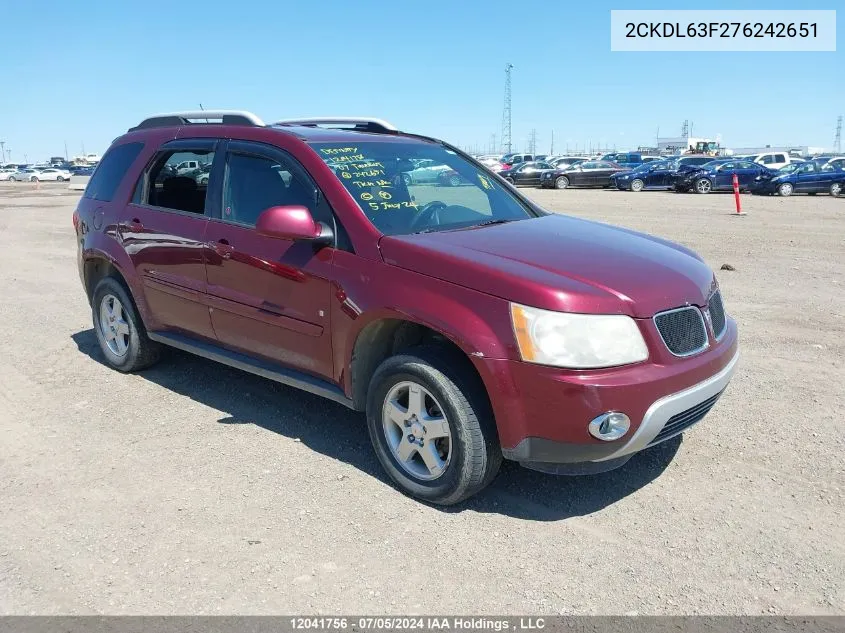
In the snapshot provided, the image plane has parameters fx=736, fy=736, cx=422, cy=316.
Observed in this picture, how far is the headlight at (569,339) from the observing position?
324 cm

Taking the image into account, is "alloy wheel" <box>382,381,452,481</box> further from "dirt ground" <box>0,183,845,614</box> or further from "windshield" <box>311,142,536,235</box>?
"windshield" <box>311,142,536,235</box>

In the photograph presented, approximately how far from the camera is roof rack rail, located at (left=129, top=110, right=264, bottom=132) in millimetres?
4836

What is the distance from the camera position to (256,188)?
4.59m

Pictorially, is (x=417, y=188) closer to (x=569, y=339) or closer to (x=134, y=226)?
(x=569, y=339)

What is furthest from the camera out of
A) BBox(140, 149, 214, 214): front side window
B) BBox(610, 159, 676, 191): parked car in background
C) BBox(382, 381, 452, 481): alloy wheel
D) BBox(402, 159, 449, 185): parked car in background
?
BBox(610, 159, 676, 191): parked car in background

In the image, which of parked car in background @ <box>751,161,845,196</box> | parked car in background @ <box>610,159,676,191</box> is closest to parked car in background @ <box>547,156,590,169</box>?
parked car in background @ <box>610,159,676,191</box>

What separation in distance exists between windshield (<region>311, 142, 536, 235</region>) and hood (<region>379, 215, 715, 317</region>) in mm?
229

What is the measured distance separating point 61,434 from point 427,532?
104 inches

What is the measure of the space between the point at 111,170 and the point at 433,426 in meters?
3.76

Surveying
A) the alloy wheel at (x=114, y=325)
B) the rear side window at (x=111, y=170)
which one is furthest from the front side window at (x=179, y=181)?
the alloy wheel at (x=114, y=325)

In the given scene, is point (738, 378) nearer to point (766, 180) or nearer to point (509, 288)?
point (509, 288)

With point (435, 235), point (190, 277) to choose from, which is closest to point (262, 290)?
point (190, 277)

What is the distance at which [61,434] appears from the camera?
4.71 meters

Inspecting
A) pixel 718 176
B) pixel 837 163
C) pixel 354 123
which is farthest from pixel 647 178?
pixel 354 123
